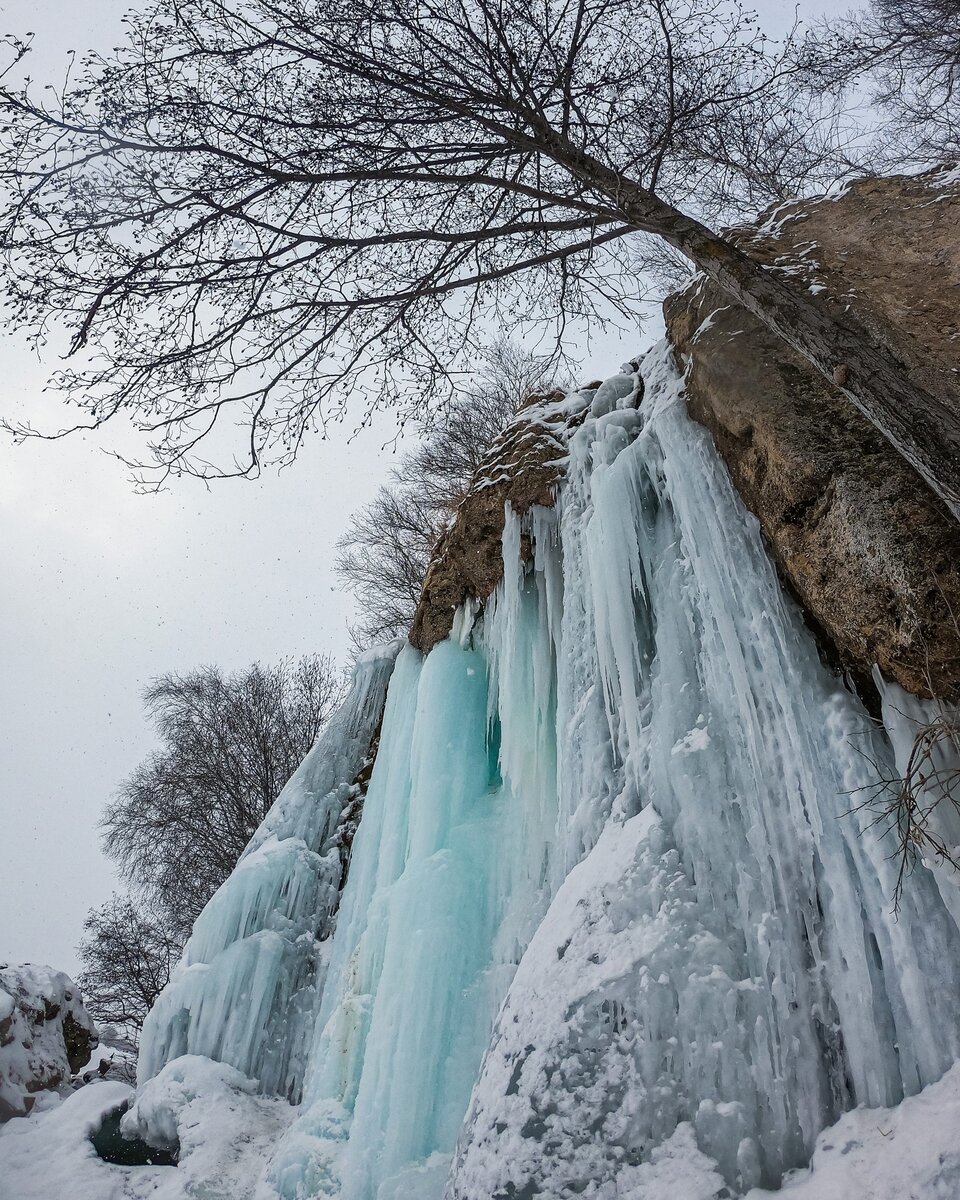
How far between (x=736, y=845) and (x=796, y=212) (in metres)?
3.87

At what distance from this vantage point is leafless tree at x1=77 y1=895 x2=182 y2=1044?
9945 millimetres

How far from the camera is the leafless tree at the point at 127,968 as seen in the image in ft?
32.6

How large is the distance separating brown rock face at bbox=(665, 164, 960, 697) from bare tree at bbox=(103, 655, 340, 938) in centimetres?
906

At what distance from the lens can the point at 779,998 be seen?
2340mm

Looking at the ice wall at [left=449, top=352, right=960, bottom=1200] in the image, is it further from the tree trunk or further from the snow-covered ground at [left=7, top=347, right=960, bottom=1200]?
the tree trunk

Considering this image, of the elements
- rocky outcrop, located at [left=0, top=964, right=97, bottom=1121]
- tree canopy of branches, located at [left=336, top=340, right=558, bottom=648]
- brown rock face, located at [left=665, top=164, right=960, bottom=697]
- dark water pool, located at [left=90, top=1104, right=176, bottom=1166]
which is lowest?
dark water pool, located at [left=90, top=1104, right=176, bottom=1166]

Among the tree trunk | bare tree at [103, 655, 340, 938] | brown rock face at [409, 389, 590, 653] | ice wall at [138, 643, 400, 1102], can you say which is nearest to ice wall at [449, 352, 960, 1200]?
the tree trunk

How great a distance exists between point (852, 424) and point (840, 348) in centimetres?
41

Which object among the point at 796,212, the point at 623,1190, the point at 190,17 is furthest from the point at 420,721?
the point at 190,17

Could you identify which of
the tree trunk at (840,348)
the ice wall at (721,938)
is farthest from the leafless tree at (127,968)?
the tree trunk at (840,348)

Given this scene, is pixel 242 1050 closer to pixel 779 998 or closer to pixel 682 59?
pixel 779 998

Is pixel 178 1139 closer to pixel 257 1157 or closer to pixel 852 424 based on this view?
pixel 257 1157

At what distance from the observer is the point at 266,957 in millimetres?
5410

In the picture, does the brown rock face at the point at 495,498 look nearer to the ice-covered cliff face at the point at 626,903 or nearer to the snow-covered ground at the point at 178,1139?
the ice-covered cliff face at the point at 626,903
